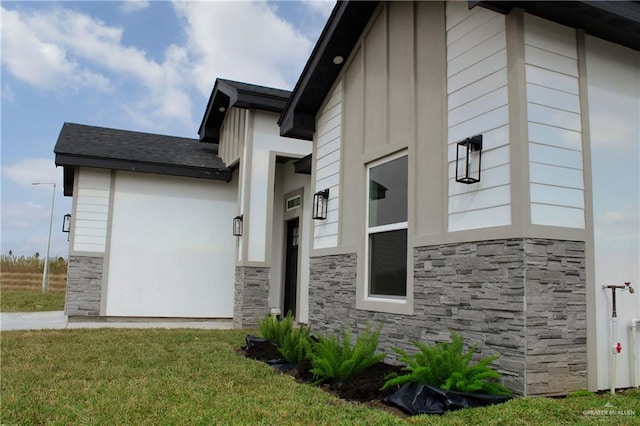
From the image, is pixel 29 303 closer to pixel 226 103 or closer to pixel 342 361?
pixel 226 103

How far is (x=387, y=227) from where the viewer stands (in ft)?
20.4

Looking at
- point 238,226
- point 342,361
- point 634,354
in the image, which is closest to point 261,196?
point 238,226

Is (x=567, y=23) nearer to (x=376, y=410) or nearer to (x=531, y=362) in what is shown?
(x=531, y=362)

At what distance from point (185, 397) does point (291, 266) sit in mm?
8243

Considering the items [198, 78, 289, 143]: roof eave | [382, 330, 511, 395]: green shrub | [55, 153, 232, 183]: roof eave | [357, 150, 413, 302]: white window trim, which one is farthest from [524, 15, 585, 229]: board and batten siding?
[55, 153, 232, 183]: roof eave

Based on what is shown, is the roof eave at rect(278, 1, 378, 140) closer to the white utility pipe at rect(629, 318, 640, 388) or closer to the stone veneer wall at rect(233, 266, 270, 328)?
the stone veneer wall at rect(233, 266, 270, 328)

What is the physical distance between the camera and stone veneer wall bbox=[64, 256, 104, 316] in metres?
11.7

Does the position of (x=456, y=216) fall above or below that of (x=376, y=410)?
above

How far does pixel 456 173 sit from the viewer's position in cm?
481

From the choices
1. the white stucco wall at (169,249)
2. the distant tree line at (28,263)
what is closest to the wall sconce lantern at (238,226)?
the white stucco wall at (169,249)

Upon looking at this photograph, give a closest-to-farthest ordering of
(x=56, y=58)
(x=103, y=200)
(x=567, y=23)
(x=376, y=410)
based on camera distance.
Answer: (x=376, y=410) → (x=567, y=23) → (x=56, y=58) → (x=103, y=200)

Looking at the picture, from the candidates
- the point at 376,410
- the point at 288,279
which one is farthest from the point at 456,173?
the point at 288,279

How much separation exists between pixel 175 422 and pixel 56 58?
33.8 ft

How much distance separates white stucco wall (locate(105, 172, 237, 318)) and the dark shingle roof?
462mm
